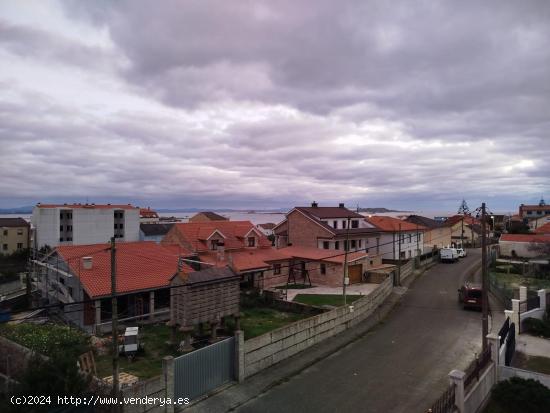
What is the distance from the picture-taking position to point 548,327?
24.7 m

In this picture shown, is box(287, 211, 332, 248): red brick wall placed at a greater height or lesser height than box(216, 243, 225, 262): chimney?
greater

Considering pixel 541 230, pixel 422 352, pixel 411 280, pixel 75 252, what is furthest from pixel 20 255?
pixel 541 230

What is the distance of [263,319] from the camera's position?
28.6 meters

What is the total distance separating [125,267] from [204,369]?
→ 50.4 feet

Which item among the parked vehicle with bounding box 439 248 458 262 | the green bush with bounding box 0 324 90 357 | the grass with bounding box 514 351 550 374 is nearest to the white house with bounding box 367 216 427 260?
the parked vehicle with bounding box 439 248 458 262

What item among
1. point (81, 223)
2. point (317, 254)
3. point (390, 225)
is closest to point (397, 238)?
point (390, 225)

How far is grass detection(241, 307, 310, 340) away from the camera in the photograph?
2577cm

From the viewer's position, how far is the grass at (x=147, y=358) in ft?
60.7

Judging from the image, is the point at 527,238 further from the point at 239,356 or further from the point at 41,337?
the point at 41,337

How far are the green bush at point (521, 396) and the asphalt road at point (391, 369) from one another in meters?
2.28

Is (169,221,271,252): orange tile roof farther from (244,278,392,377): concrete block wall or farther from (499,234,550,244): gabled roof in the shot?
(499,234,550,244): gabled roof

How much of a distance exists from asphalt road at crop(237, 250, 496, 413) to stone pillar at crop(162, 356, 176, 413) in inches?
119

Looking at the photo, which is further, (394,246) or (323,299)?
(394,246)

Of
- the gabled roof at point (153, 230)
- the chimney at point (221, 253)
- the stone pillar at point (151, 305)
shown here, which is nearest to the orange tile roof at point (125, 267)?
the stone pillar at point (151, 305)
